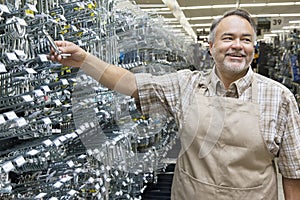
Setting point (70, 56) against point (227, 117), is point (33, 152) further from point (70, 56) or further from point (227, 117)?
point (227, 117)

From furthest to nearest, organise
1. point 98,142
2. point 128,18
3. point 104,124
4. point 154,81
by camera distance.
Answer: point 128,18
point 104,124
point 98,142
point 154,81

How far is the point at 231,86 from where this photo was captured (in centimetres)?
149

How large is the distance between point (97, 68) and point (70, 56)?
119 millimetres

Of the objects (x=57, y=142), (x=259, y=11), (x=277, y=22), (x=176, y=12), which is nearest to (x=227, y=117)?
(x=57, y=142)

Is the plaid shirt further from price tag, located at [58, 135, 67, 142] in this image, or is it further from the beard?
price tag, located at [58, 135, 67, 142]

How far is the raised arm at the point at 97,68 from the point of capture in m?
1.36

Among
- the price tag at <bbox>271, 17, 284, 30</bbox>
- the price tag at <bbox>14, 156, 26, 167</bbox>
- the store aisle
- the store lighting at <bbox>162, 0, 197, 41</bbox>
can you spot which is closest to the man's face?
the price tag at <bbox>14, 156, 26, 167</bbox>

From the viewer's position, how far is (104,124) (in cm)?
248

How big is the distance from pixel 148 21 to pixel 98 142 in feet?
3.90

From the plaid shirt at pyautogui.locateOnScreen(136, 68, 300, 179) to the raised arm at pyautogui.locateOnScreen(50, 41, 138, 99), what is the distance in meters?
0.04

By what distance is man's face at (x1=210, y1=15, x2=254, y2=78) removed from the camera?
4.78 ft

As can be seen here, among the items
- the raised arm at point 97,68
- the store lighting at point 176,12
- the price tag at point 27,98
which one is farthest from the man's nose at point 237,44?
the store lighting at point 176,12

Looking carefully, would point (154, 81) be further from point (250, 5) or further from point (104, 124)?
point (250, 5)

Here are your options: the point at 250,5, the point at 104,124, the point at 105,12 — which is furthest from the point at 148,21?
the point at 250,5
